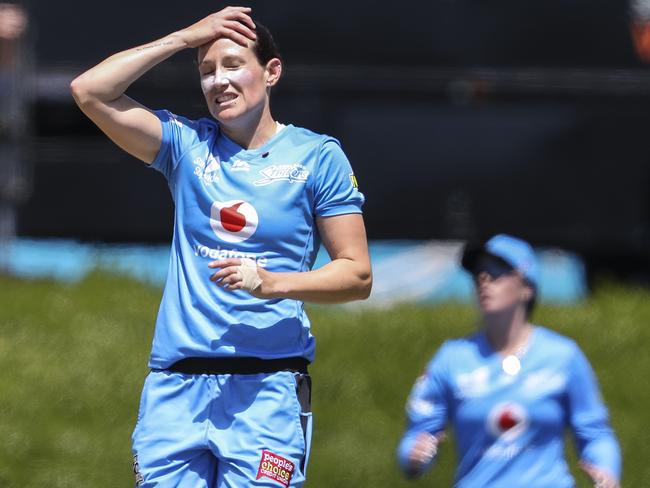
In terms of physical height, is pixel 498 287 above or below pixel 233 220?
below

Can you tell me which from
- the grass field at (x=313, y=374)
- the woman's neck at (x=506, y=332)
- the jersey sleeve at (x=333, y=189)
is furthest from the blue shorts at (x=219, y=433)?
the grass field at (x=313, y=374)

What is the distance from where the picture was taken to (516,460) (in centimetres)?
517

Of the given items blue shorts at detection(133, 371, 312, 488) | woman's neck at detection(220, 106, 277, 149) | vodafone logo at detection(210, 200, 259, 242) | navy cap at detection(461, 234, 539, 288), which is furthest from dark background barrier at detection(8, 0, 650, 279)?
blue shorts at detection(133, 371, 312, 488)

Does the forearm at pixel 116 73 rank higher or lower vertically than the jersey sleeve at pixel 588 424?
higher

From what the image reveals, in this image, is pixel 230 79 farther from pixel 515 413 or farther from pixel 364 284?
pixel 515 413

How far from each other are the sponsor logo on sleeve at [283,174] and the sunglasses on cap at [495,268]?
3.00 ft

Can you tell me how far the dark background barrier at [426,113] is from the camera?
1169 centimetres

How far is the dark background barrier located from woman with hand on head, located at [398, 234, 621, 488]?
643 cm

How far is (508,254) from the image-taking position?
5391 mm

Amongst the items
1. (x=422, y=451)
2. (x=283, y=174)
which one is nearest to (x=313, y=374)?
(x=422, y=451)

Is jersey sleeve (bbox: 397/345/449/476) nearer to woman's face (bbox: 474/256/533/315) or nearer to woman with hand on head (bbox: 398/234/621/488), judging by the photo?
woman with hand on head (bbox: 398/234/621/488)

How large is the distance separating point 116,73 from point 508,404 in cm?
181

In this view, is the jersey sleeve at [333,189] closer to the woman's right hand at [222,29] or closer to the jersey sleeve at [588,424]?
the woman's right hand at [222,29]

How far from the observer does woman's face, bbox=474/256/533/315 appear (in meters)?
5.34
